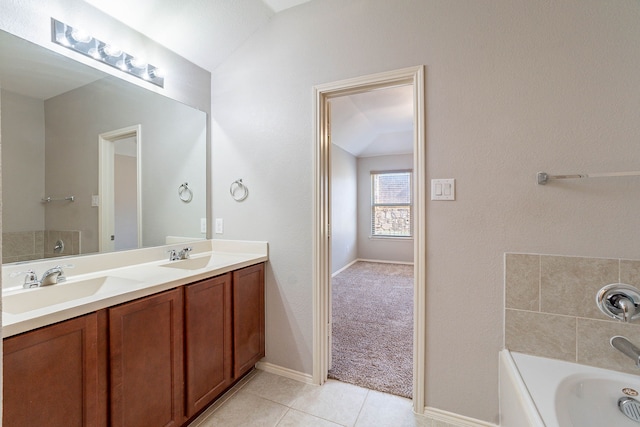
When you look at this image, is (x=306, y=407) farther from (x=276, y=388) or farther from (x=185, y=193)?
(x=185, y=193)

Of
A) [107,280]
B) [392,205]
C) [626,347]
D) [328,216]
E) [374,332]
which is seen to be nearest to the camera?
[626,347]

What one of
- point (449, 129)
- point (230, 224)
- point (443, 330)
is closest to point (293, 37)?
point (449, 129)

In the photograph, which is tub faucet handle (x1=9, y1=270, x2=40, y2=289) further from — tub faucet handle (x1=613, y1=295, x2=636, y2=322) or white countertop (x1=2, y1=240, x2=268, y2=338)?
tub faucet handle (x1=613, y1=295, x2=636, y2=322)

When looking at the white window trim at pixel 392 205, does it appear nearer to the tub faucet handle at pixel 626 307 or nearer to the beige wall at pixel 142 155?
the beige wall at pixel 142 155

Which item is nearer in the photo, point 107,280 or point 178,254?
point 107,280

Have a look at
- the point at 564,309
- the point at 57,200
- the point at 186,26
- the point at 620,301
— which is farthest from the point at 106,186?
the point at 620,301

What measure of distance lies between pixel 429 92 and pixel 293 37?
1023 millimetres

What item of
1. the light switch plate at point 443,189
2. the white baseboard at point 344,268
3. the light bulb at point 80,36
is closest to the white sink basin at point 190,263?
the light bulb at point 80,36

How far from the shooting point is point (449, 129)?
165 centimetres

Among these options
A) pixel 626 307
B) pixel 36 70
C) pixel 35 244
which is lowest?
pixel 626 307

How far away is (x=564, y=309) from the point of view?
1.45 m

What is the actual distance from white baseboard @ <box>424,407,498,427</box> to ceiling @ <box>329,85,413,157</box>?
2757 mm

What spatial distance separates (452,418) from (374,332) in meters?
1.13

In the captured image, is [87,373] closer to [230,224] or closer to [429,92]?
[230,224]
